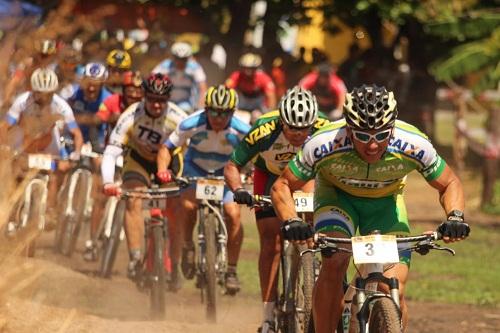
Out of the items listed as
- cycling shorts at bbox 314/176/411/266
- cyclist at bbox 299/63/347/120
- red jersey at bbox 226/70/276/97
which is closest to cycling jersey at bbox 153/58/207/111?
red jersey at bbox 226/70/276/97

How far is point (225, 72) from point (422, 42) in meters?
4.66

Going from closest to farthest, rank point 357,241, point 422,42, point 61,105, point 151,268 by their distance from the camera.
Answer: point 357,241 < point 151,268 < point 61,105 < point 422,42

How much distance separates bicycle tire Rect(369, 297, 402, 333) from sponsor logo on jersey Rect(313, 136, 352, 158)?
3.18 ft

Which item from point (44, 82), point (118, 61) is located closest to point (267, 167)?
point (44, 82)

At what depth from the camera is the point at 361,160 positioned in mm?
8539

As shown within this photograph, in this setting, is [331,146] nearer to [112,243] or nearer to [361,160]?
[361,160]

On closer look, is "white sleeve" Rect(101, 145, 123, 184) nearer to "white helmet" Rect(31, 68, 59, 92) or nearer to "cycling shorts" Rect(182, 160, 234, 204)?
"cycling shorts" Rect(182, 160, 234, 204)

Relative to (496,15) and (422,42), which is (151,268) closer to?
(496,15)

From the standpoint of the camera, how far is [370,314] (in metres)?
8.04

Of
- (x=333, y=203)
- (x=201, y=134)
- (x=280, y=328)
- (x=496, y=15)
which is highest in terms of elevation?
(x=496, y=15)

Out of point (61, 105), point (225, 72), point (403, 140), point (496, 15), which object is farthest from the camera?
point (225, 72)

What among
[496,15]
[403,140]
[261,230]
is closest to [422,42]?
[496,15]

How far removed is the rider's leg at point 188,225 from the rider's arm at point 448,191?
4.98 meters

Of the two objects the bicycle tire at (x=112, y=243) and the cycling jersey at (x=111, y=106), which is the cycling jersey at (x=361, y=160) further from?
the cycling jersey at (x=111, y=106)
